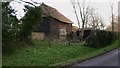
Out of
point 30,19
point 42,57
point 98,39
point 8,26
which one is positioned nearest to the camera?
point 42,57

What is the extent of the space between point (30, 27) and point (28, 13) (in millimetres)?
1334

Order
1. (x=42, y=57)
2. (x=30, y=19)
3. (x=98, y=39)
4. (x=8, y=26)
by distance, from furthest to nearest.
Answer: (x=98, y=39), (x=30, y=19), (x=8, y=26), (x=42, y=57)

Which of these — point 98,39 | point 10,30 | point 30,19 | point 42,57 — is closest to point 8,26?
point 10,30

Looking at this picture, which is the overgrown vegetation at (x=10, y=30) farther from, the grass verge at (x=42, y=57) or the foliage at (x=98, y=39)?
the foliage at (x=98, y=39)

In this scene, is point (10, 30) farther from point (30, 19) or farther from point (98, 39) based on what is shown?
point (98, 39)

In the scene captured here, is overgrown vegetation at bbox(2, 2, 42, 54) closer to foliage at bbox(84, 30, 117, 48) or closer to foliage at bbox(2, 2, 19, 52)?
foliage at bbox(2, 2, 19, 52)

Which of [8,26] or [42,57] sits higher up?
[8,26]

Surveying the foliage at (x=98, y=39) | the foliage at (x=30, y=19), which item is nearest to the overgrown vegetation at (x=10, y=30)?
the foliage at (x=30, y=19)

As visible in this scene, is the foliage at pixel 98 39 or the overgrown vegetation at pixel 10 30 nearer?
the overgrown vegetation at pixel 10 30

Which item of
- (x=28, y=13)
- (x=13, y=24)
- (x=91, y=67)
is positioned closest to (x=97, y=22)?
(x=28, y=13)

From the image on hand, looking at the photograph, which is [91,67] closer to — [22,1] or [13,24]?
[22,1]

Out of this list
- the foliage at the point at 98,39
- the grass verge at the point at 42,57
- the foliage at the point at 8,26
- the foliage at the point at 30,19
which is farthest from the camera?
the foliage at the point at 98,39

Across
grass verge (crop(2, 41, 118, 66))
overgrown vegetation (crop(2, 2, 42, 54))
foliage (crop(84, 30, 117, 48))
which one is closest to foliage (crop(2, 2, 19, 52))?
overgrown vegetation (crop(2, 2, 42, 54))

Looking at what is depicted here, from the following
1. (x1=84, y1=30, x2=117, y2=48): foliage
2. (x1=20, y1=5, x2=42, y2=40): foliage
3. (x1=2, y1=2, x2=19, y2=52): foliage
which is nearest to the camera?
(x1=2, y1=2, x2=19, y2=52): foliage
